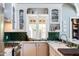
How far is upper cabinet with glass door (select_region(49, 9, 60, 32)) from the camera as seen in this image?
2.96 m

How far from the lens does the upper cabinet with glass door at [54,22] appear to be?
9.71ft

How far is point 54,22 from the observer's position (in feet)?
9.93

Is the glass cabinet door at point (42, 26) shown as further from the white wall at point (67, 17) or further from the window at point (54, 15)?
the white wall at point (67, 17)

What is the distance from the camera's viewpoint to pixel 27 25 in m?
2.83

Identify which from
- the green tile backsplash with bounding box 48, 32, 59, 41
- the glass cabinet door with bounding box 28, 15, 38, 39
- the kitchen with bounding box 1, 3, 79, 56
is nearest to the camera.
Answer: the kitchen with bounding box 1, 3, 79, 56

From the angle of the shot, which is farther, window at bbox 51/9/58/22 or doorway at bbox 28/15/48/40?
window at bbox 51/9/58/22

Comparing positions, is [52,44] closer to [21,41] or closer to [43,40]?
[43,40]

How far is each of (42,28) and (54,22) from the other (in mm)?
273

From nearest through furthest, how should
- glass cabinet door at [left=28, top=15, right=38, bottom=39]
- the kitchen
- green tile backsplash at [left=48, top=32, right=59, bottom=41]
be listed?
1. the kitchen
2. glass cabinet door at [left=28, top=15, right=38, bottom=39]
3. green tile backsplash at [left=48, top=32, right=59, bottom=41]

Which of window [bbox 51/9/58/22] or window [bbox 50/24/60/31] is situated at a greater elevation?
window [bbox 51/9/58/22]

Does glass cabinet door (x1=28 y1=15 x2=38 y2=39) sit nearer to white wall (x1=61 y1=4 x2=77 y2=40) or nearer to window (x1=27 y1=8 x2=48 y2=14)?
window (x1=27 y1=8 x2=48 y2=14)

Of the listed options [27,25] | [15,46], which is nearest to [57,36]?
[27,25]

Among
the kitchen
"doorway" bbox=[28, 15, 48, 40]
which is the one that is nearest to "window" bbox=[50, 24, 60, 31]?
the kitchen

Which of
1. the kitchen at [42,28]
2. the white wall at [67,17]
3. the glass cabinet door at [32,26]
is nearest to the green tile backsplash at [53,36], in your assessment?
the kitchen at [42,28]
